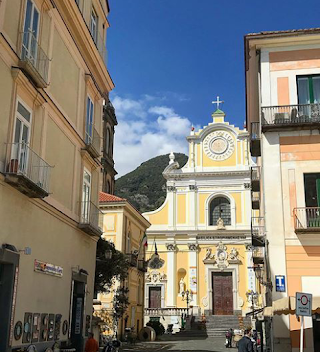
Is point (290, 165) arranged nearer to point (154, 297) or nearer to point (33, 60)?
point (33, 60)

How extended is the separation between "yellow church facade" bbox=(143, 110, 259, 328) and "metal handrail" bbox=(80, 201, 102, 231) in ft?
79.9

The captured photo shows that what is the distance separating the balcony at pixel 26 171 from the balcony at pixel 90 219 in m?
3.59

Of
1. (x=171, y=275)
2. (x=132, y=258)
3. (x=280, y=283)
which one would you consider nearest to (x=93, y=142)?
(x=280, y=283)

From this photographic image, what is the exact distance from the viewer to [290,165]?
1619cm

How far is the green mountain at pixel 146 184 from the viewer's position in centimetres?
10000

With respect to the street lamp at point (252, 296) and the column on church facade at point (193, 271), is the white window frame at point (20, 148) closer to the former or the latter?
the street lamp at point (252, 296)

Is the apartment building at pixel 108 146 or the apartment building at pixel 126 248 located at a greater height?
the apartment building at pixel 108 146

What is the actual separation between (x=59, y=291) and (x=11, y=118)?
228 inches

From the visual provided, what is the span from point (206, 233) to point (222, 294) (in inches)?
218

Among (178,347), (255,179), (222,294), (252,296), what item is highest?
(255,179)

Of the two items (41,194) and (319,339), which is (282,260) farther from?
(41,194)

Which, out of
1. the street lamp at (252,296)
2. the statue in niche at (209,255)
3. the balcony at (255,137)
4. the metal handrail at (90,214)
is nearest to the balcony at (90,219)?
the metal handrail at (90,214)

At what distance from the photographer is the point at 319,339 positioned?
1452 cm

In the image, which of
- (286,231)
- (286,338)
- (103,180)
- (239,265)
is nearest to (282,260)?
(286,231)
